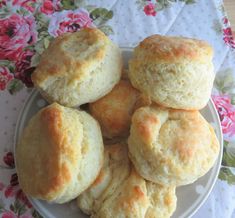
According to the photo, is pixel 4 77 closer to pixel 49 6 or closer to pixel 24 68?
pixel 24 68

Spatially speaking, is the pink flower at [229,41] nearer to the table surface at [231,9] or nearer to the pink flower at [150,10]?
the table surface at [231,9]

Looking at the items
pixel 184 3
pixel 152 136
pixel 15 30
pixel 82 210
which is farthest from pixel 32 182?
pixel 184 3

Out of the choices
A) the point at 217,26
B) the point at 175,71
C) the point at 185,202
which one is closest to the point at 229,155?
the point at 185,202

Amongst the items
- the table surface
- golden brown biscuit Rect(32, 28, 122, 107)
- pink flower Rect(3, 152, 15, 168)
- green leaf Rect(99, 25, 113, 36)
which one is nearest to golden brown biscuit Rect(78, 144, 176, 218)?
golden brown biscuit Rect(32, 28, 122, 107)

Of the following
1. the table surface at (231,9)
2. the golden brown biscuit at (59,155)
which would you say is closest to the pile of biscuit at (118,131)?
the golden brown biscuit at (59,155)

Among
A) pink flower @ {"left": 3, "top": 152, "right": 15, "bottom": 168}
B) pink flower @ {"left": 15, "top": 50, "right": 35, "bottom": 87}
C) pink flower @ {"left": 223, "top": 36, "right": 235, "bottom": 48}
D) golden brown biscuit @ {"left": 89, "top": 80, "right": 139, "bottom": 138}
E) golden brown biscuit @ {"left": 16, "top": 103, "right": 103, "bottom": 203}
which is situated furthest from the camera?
pink flower @ {"left": 223, "top": 36, "right": 235, "bottom": 48}

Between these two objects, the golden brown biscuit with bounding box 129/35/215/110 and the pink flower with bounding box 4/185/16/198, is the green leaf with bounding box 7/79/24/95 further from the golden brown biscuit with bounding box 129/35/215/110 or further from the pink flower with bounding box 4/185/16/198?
the golden brown biscuit with bounding box 129/35/215/110

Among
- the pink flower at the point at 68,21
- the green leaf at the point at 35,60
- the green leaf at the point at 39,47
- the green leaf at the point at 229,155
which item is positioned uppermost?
the pink flower at the point at 68,21
